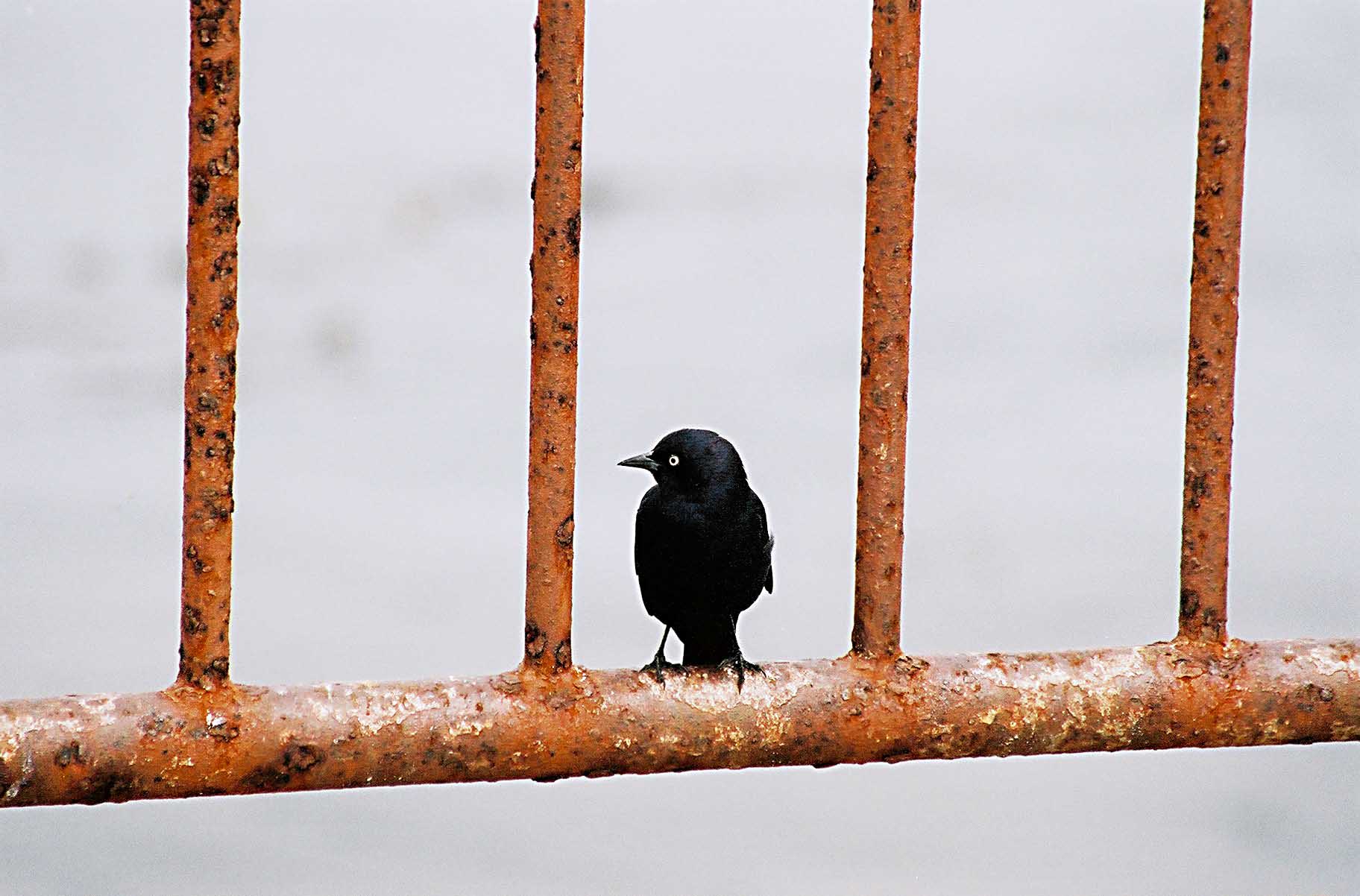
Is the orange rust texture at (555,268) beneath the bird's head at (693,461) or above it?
above

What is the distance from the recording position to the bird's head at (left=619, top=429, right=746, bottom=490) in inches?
108

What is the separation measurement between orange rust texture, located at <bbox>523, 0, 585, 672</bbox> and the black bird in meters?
0.62

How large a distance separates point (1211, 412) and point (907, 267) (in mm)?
467

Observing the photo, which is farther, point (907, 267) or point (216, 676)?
point (907, 267)

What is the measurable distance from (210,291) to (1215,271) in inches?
51.9

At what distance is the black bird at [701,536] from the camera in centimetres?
273

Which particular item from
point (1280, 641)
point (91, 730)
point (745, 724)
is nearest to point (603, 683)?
point (745, 724)

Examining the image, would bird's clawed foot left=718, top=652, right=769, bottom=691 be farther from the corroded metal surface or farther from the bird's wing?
the bird's wing

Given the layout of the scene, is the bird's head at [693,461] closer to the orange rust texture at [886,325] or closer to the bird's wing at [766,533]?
the bird's wing at [766,533]

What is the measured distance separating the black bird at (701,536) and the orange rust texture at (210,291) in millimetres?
901

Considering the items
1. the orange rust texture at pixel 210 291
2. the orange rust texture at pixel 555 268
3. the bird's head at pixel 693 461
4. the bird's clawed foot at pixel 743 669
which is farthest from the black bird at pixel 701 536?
the orange rust texture at pixel 210 291

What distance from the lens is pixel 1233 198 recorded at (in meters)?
2.28

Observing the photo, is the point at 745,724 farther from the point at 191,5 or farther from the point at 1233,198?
the point at 191,5

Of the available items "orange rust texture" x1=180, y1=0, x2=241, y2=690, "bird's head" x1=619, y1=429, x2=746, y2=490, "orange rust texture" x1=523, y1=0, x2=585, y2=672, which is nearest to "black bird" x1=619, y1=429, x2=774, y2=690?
"bird's head" x1=619, y1=429, x2=746, y2=490
